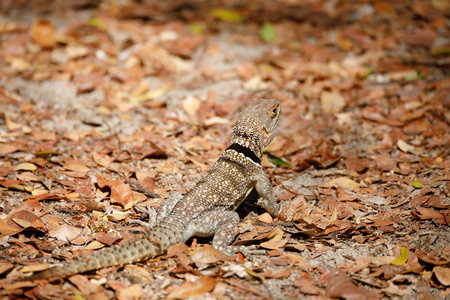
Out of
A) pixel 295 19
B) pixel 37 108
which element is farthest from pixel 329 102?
pixel 37 108

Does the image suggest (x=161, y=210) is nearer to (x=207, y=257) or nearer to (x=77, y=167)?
(x=207, y=257)

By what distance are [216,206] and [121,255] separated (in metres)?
1.41

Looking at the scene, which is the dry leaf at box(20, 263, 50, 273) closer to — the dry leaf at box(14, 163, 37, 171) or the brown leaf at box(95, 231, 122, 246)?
the brown leaf at box(95, 231, 122, 246)

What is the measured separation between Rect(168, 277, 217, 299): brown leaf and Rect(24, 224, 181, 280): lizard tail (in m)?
0.57

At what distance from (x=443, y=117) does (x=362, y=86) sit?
178cm

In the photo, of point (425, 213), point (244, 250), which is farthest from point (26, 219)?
point (425, 213)

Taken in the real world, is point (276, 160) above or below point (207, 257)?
above

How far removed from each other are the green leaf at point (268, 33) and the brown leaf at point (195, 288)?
769cm

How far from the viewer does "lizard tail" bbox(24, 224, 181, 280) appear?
13.4 ft

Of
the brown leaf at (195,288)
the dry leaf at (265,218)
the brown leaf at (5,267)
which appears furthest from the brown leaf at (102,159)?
the brown leaf at (195,288)

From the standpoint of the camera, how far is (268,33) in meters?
10.7

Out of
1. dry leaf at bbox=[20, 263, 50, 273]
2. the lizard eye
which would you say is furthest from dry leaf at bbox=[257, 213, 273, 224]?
dry leaf at bbox=[20, 263, 50, 273]

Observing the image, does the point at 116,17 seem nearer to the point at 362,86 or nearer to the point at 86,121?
the point at 86,121

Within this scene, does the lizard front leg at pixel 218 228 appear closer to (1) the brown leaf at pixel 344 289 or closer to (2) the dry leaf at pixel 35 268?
(1) the brown leaf at pixel 344 289
